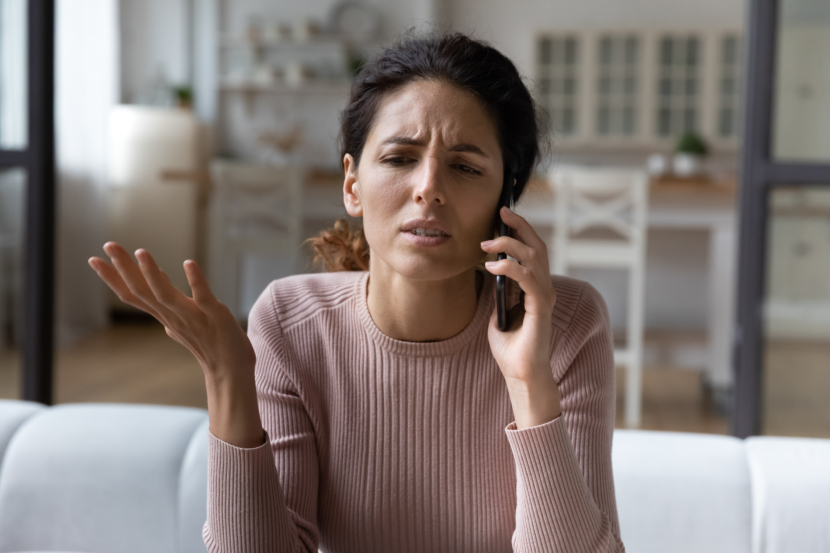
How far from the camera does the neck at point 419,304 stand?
1019 mm

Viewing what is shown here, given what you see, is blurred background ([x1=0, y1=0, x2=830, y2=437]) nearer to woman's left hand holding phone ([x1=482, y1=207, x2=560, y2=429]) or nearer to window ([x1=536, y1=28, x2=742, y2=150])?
window ([x1=536, y1=28, x2=742, y2=150])

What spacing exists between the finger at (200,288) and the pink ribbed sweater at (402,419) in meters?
0.21

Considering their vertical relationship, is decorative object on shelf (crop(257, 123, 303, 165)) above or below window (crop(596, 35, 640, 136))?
below

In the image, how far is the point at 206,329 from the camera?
824mm

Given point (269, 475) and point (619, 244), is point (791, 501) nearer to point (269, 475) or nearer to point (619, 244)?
point (269, 475)

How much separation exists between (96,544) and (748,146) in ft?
4.95

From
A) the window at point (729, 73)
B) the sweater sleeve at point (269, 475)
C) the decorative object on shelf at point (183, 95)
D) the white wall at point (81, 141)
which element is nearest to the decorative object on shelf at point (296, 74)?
the decorative object on shelf at point (183, 95)

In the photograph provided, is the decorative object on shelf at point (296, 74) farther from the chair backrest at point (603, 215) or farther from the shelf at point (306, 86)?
the chair backrest at point (603, 215)

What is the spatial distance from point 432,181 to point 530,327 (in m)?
0.20

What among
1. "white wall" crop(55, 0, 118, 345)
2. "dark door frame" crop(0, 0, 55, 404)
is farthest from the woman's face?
"white wall" crop(55, 0, 118, 345)

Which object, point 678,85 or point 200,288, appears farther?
point 678,85

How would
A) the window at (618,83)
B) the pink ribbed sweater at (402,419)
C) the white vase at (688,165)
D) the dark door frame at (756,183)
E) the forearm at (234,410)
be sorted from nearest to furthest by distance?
1. the forearm at (234,410)
2. the pink ribbed sweater at (402,419)
3. the dark door frame at (756,183)
4. the white vase at (688,165)
5. the window at (618,83)

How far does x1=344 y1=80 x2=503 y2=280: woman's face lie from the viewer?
0.90 metres

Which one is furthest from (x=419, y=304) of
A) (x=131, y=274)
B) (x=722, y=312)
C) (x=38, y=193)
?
(x=722, y=312)
